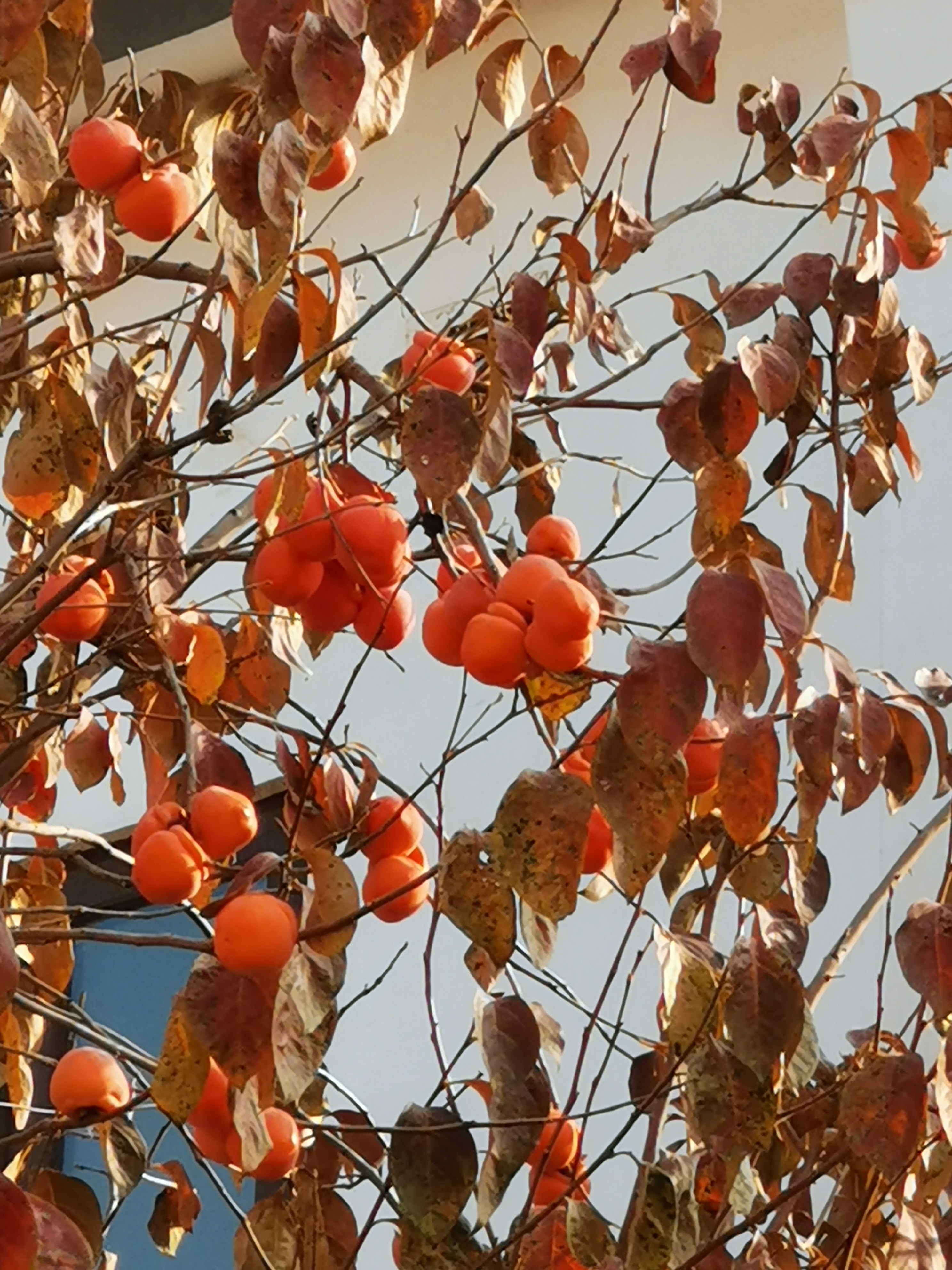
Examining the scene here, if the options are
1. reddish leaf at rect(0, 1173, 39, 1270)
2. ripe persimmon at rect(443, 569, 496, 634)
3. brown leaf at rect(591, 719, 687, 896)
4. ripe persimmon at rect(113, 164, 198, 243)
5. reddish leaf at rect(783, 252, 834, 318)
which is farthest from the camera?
reddish leaf at rect(783, 252, 834, 318)

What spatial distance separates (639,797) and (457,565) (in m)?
0.26

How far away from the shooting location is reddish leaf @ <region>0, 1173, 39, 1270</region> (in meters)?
0.70

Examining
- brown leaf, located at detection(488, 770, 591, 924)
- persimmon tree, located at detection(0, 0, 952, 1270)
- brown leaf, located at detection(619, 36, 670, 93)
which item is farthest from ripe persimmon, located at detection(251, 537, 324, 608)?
brown leaf, located at detection(619, 36, 670, 93)

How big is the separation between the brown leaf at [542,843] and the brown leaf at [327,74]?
323mm

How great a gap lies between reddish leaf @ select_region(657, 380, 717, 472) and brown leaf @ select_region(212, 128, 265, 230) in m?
0.30

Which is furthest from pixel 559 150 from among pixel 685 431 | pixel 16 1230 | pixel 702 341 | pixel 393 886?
pixel 16 1230

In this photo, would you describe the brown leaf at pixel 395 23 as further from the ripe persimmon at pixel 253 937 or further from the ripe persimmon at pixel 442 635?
the ripe persimmon at pixel 253 937

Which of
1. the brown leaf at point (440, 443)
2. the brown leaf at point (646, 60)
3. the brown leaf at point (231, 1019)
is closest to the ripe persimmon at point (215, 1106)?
the brown leaf at point (231, 1019)

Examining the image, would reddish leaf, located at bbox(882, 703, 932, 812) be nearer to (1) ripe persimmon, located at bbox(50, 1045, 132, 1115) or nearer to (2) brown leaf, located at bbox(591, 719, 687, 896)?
(2) brown leaf, located at bbox(591, 719, 687, 896)

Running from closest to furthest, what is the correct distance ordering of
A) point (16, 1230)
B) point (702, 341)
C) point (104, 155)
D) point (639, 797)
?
point (16, 1230)
point (639, 797)
point (104, 155)
point (702, 341)

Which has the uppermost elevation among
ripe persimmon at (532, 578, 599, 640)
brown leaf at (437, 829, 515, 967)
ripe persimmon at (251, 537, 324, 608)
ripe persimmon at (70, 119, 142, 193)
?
ripe persimmon at (70, 119, 142, 193)

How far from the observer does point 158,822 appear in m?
0.99

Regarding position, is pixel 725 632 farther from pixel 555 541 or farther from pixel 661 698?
pixel 555 541

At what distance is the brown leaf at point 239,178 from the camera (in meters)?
0.89
